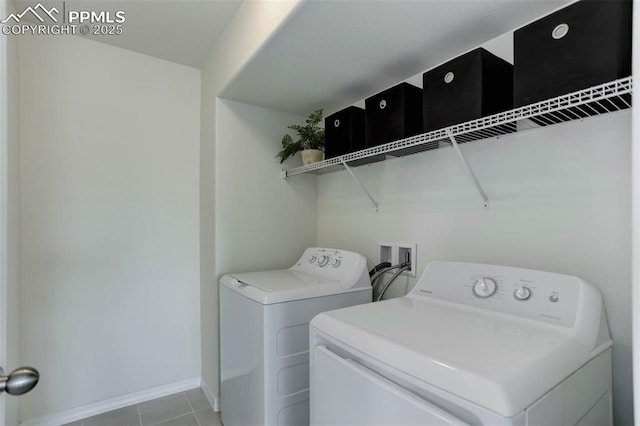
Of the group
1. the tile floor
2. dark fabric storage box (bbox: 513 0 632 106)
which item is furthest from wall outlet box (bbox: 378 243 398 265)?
the tile floor

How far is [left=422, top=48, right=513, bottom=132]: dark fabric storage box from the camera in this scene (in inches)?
45.2

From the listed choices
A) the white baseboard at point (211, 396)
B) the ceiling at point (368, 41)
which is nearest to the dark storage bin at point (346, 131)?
the ceiling at point (368, 41)

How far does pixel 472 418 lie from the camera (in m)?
0.67

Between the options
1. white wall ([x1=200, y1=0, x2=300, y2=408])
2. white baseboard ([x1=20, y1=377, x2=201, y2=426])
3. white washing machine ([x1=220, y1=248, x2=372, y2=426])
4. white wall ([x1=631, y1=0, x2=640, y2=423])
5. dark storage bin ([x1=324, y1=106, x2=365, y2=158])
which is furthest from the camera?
white baseboard ([x1=20, y1=377, x2=201, y2=426])

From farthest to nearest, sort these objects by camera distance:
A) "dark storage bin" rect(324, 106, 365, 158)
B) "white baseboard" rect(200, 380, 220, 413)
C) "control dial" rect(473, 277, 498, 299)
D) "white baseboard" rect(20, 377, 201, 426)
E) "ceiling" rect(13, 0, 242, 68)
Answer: "white baseboard" rect(200, 380, 220, 413)
"white baseboard" rect(20, 377, 201, 426)
"dark storage bin" rect(324, 106, 365, 158)
"ceiling" rect(13, 0, 242, 68)
"control dial" rect(473, 277, 498, 299)

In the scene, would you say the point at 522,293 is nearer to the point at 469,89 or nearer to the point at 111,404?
the point at 469,89

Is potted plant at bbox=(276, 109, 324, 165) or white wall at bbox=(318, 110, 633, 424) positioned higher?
potted plant at bbox=(276, 109, 324, 165)

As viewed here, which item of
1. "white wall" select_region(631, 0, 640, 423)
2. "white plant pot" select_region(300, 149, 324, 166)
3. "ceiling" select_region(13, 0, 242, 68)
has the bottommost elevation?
"white wall" select_region(631, 0, 640, 423)

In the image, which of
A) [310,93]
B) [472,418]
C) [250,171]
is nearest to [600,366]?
[472,418]

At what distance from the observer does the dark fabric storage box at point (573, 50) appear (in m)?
0.85

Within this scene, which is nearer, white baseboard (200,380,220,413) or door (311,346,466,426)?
door (311,346,466,426)

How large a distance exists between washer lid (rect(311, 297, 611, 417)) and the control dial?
66 mm

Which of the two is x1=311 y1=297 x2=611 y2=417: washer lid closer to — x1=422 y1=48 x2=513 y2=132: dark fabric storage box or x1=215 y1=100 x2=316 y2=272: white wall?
x1=422 y1=48 x2=513 y2=132: dark fabric storage box

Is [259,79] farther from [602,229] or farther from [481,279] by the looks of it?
[602,229]
